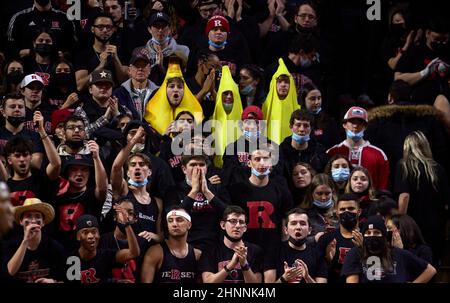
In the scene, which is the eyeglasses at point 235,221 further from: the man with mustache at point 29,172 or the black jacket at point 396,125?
the black jacket at point 396,125

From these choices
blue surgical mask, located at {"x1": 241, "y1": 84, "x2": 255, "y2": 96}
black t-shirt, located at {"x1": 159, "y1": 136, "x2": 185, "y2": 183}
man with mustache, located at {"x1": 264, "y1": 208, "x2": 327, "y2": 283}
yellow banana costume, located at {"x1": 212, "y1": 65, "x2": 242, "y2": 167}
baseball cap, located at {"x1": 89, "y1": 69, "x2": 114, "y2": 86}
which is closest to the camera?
man with mustache, located at {"x1": 264, "y1": 208, "x2": 327, "y2": 283}

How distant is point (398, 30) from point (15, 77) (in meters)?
4.47

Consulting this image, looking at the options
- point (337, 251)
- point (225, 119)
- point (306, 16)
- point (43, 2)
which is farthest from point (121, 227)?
point (306, 16)

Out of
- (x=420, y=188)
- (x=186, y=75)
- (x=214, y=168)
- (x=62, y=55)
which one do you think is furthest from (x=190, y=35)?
(x=420, y=188)

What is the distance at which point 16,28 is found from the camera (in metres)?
13.5

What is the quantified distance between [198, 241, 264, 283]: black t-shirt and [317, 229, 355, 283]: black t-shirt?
0.56 metres

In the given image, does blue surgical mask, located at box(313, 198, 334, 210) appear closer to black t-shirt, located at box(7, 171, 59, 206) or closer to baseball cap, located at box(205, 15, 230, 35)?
black t-shirt, located at box(7, 171, 59, 206)

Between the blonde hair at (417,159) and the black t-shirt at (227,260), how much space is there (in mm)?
1913

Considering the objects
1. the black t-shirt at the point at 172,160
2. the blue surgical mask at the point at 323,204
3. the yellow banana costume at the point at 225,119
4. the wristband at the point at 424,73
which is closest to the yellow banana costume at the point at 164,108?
the yellow banana costume at the point at 225,119

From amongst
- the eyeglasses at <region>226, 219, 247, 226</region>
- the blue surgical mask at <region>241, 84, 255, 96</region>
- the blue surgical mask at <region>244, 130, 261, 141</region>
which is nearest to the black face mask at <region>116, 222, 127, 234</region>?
the eyeglasses at <region>226, 219, 247, 226</region>

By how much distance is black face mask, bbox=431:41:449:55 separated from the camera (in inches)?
528

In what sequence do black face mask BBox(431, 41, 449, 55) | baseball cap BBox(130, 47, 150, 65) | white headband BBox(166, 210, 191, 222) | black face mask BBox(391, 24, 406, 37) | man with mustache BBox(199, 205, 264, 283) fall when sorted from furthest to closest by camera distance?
black face mask BBox(391, 24, 406, 37) < black face mask BBox(431, 41, 449, 55) < baseball cap BBox(130, 47, 150, 65) < white headband BBox(166, 210, 191, 222) < man with mustache BBox(199, 205, 264, 283)
